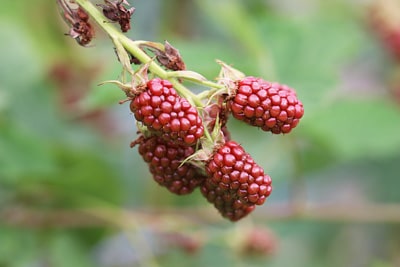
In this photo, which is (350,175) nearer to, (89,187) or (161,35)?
(161,35)

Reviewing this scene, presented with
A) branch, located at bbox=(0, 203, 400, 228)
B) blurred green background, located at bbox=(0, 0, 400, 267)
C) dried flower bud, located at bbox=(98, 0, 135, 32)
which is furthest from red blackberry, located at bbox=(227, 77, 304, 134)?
branch, located at bbox=(0, 203, 400, 228)

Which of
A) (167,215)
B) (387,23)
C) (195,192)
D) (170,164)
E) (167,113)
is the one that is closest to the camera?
(167,113)

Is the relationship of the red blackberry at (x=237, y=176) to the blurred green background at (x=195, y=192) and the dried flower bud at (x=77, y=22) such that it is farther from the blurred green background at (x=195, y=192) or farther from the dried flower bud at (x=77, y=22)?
the blurred green background at (x=195, y=192)

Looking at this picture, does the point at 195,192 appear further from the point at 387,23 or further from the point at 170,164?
the point at 170,164

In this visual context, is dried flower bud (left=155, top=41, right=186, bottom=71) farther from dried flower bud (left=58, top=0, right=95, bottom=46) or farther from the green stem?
dried flower bud (left=58, top=0, right=95, bottom=46)

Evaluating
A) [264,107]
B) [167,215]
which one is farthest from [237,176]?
[167,215]

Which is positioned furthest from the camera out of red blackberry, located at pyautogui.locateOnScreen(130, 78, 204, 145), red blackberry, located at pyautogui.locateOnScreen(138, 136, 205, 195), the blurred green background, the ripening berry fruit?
the ripening berry fruit
